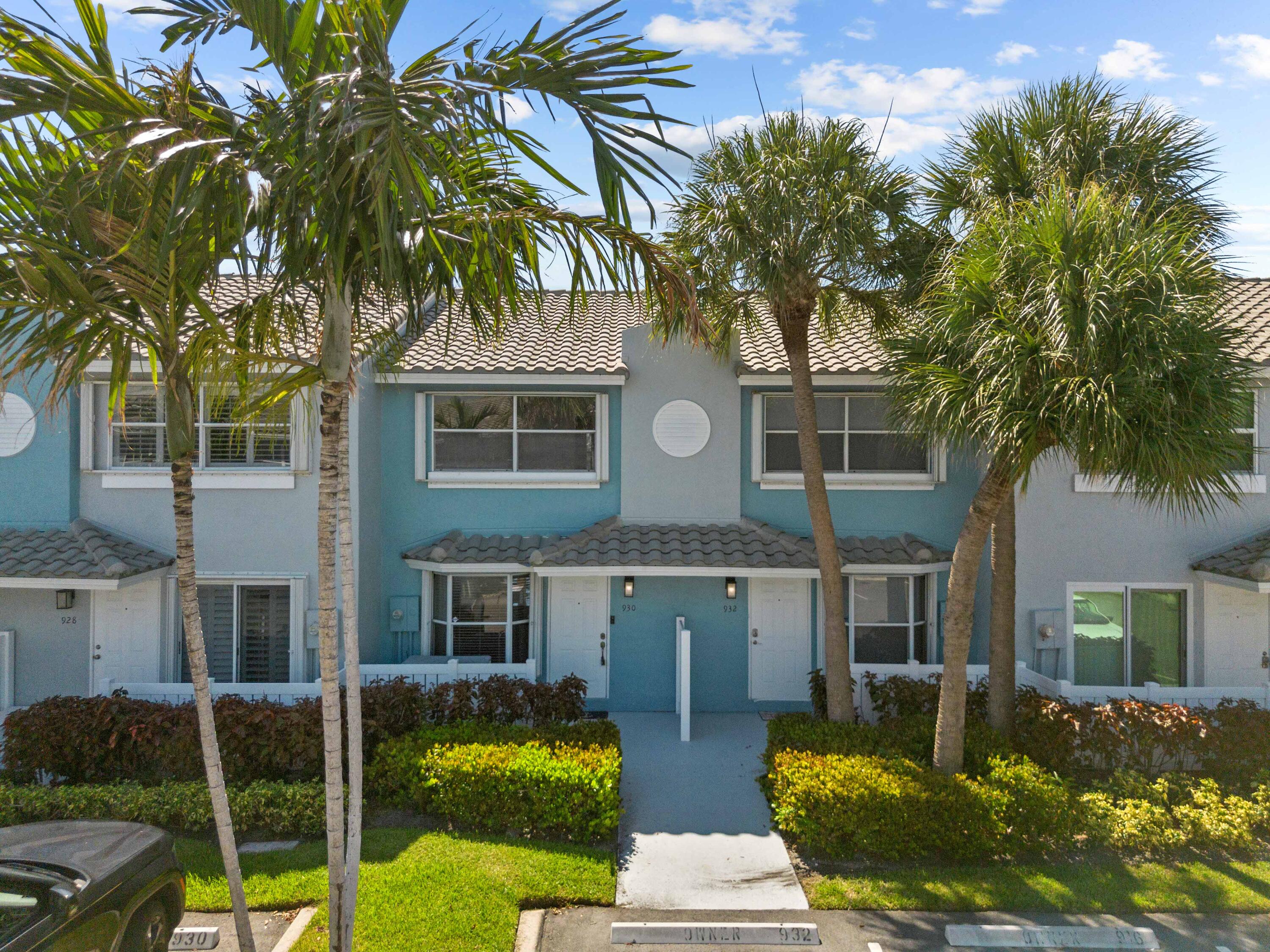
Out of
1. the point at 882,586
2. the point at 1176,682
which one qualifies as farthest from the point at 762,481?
the point at 1176,682

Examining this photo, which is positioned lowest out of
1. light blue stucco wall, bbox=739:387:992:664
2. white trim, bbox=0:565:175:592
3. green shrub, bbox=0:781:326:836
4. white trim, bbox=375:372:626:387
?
green shrub, bbox=0:781:326:836

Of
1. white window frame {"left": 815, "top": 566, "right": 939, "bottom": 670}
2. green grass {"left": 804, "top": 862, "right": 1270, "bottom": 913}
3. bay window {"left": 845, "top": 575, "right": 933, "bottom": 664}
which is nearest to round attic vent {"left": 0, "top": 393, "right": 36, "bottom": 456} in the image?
white window frame {"left": 815, "top": 566, "right": 939, "bottom": 670}

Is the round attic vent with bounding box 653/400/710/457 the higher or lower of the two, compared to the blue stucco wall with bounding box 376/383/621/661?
higher

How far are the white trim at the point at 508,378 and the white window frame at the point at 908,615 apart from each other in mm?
4926

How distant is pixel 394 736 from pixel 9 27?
855cm

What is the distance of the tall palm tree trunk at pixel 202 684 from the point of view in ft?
18.7

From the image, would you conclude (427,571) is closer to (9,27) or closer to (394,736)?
(394,736)

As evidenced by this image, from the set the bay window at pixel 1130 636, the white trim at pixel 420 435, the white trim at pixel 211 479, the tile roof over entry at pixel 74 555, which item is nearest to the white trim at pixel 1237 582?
the bay window at pixel 1130 636

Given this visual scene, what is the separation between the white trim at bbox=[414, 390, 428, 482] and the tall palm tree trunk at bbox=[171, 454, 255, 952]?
794 cm

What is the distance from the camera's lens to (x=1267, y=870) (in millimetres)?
8336

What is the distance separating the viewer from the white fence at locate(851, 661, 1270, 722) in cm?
1120

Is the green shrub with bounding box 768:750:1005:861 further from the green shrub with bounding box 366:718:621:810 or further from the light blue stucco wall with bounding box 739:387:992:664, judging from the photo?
the light blue stucco wall with bounding box 739:387:992:664

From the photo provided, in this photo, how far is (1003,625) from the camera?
10.7m

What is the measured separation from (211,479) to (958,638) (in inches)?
427
